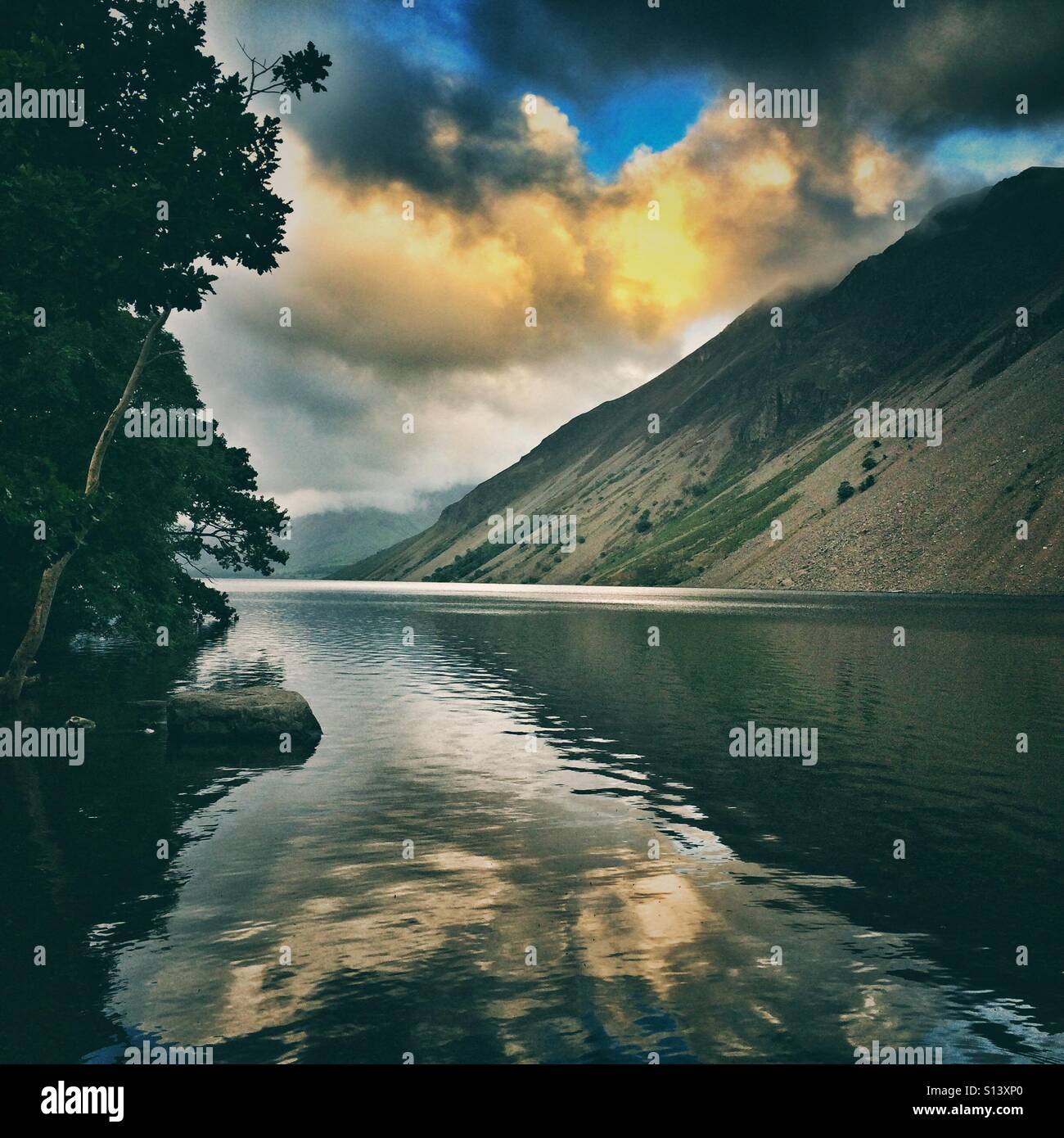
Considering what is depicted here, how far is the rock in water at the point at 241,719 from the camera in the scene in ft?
92.5

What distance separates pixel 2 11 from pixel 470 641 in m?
54.7

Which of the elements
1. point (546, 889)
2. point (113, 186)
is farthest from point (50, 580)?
point (546, 889)

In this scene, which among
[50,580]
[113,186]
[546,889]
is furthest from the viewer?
[50,580]

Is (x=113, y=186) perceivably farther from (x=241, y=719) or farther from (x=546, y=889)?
(x=546, y=889)

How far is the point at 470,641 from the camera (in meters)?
75.8

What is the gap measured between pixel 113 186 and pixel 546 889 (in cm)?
2643

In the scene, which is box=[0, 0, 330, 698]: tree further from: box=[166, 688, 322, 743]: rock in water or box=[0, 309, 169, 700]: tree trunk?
box=[166, 688, 322, 743]: rock in water

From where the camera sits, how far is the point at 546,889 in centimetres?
1462

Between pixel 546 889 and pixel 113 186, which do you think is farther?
pixel 113 186

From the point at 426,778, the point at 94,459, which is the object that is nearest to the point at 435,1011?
the point at 426,778

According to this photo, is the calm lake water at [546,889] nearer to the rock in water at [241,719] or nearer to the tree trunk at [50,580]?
the rock in water at [241,719]

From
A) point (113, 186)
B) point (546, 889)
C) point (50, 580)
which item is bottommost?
point (546, 889)

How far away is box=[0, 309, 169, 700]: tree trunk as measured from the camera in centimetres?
3256
